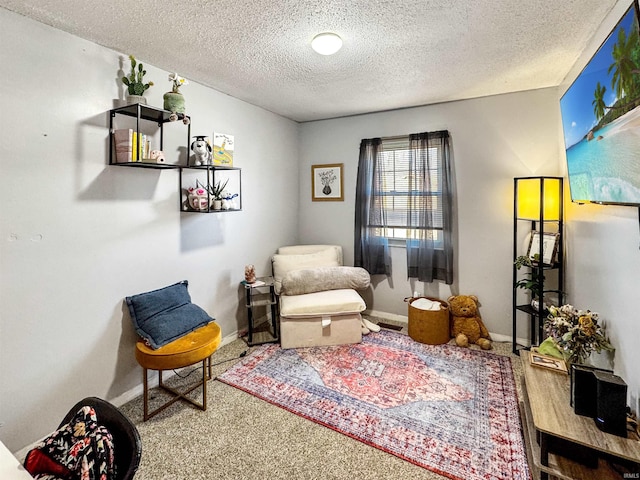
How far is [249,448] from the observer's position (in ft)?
5.97

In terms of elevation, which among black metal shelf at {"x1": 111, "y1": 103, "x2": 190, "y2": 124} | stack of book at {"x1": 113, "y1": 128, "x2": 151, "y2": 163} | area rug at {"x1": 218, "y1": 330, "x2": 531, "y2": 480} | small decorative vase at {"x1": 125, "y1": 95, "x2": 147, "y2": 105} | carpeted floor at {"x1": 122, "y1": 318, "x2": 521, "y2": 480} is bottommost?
carpeted floor at {"x1": 122, "y1": 318, "x2": 521, "y2": 480}

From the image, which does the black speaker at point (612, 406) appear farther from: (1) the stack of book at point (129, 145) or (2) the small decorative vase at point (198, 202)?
(1) the stack of book at point (129, 145)

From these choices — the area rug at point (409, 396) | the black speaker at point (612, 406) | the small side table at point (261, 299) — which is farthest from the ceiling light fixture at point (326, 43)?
the area rug at point (409, 396)

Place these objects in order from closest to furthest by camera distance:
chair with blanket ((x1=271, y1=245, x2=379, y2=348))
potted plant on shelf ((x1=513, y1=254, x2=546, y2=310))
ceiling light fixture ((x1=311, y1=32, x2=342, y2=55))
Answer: ceiling light fixture ((x1=311, y1=32, x2=342, y2=55)) → potted plant on shelf ((x1=513, y1=254, x2=546, y2=310)) → chair with blanket ((x1=271, y1=245, x2=379, y2=348))

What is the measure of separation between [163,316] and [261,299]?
120cm

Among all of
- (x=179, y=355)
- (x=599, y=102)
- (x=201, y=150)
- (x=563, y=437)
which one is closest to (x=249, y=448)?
(x=179, y=355)

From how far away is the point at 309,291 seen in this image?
3262mm

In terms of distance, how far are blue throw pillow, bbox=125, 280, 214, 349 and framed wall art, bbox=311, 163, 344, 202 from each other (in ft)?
7.22

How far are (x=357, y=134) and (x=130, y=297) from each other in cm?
294

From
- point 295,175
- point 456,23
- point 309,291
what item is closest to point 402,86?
point 456,23

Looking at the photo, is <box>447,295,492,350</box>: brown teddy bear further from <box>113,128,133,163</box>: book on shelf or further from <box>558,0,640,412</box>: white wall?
<box>113,128,133,163</box>: book on shelf

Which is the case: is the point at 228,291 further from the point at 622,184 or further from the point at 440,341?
the point at 622,184

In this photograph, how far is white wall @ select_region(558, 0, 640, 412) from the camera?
1465 mm

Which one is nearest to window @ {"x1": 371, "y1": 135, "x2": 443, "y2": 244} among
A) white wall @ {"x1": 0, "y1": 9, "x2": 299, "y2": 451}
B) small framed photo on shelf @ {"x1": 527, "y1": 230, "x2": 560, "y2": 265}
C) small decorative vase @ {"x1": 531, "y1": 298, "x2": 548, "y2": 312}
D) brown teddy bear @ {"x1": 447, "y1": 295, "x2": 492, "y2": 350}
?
brown teddy bear @ {"x1": 447, "y1": 295, "x2": 492, "y2": 350}
